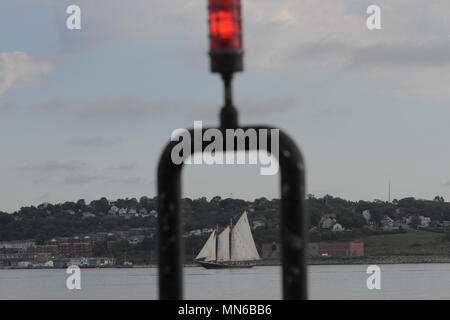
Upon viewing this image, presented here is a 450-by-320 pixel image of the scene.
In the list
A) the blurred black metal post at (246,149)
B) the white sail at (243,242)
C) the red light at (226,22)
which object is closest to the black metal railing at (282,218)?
the blurred black metal post at (246,149)

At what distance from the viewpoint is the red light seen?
15.1 ft

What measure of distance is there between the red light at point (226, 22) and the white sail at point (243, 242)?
185144 millimetres

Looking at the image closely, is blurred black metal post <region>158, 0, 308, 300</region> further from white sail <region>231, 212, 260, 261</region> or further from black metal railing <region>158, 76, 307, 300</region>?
white sail <region>231, 212, 260, 261</region>

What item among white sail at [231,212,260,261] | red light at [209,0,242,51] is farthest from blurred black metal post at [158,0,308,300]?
white sail at [231,212,260,261]

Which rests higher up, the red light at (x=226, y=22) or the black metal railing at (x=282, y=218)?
the red light at (x=226, y=22)

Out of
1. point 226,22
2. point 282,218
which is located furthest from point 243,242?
point 282,218

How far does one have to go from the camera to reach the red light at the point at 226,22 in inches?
181

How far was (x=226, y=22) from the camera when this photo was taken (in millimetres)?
4609

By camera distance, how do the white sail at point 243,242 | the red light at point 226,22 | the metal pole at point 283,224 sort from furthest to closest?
the white sail at point 243,242, the red light at point 226,22, the metal pole at point 283,224

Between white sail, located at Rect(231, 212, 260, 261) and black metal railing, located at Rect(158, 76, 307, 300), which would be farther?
white sail, located at Rect(231, 212, 260, 261)

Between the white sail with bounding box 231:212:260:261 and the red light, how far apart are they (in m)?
185

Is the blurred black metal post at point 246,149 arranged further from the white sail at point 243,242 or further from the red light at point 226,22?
the white sail at point 243,242

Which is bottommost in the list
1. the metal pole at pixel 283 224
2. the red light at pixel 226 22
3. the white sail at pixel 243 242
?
the white sail at pixel 243 242
